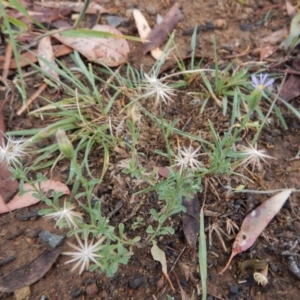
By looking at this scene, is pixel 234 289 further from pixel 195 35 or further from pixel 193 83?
pixel 195 35

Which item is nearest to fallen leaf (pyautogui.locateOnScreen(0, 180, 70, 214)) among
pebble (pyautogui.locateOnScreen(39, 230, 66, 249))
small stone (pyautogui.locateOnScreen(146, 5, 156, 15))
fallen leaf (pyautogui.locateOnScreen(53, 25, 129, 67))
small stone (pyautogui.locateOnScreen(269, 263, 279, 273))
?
pebble (pyautogui.locateOnScreen(39, 230, 66, 249))

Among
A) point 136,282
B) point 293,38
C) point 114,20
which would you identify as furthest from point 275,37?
point 136,282

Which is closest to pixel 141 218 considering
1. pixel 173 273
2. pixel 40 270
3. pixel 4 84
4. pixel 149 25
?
pixel 173 273

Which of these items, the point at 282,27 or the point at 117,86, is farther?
the point at 282,27

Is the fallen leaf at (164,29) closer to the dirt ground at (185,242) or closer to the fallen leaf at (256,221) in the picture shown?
the dirt ground at (185,242)

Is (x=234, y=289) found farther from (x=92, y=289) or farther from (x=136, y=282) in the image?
(x=92, y=289)

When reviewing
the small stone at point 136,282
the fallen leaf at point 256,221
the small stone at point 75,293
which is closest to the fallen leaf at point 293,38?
the fallen leaf at point 256,221
